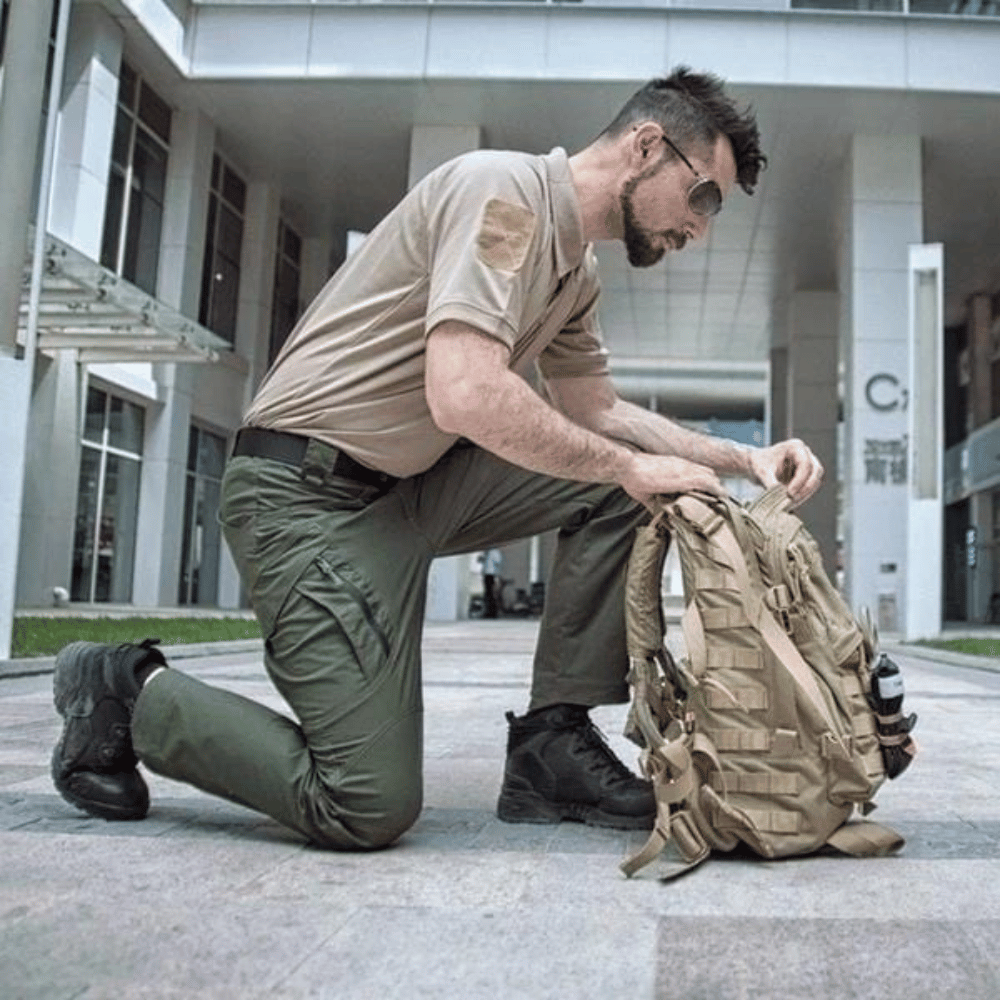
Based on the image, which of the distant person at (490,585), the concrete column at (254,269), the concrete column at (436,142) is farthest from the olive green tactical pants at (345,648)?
the distant person at (490,585)

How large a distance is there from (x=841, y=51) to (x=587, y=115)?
11.9 feet

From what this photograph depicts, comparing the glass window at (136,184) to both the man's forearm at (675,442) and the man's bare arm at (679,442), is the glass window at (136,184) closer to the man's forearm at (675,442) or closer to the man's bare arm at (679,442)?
the man's bare arm at (679,442)

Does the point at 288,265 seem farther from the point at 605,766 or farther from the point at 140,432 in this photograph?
the point at 605,766

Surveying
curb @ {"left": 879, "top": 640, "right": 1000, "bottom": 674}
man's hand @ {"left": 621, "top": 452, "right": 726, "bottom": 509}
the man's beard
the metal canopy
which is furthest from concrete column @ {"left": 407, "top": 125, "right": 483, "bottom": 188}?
man's hand @ {"left": 621, "top": 452, "right": 726, "bottom": 509}

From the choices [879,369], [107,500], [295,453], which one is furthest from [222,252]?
[295,453]

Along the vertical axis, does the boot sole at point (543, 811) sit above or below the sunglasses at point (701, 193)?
below

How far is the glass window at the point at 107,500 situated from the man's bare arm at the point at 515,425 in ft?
48.6

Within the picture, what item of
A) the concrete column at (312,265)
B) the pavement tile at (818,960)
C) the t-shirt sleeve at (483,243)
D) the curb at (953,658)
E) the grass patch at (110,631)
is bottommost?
the grass patch at (110,631)

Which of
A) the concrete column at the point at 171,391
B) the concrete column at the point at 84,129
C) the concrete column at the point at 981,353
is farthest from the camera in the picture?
the concrete column at the point at 981,353

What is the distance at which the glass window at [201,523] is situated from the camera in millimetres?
19250

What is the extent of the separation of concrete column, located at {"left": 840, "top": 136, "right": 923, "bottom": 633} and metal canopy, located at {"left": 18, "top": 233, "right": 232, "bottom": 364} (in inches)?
357

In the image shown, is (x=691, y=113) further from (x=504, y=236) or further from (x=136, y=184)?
(x=136, y=184)

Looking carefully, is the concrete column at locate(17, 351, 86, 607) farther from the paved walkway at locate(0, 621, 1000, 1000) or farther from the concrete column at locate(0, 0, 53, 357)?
the paved walkway at locate(0, 621, 1000, 1000)

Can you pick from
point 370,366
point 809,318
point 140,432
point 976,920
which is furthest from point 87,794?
point 809,318
